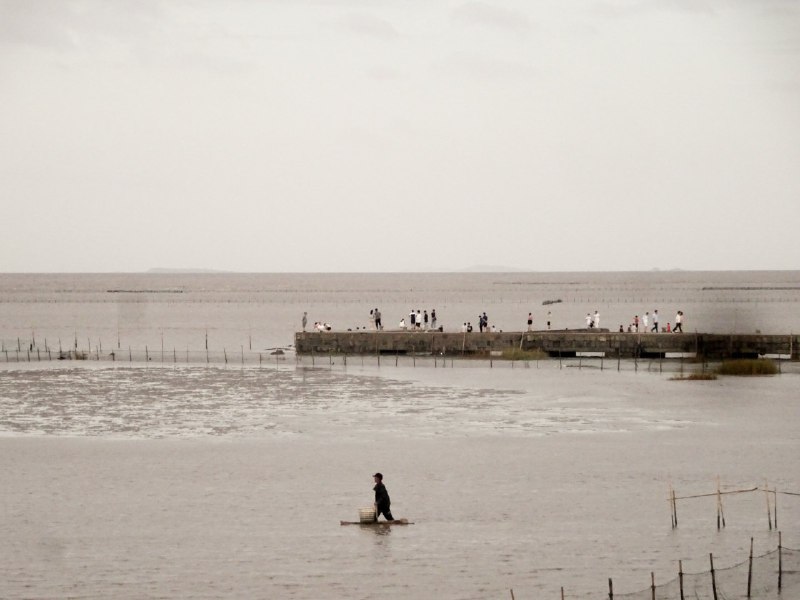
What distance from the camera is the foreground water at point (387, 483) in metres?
25.8

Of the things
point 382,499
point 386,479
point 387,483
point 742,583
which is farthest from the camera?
point 386,479

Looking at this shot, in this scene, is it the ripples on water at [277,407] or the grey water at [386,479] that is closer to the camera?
the grey water at [386,479]

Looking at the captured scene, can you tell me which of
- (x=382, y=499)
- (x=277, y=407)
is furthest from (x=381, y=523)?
(x=277, y=407)

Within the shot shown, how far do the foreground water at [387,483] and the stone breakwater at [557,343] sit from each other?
979cm

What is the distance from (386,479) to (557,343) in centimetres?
4174

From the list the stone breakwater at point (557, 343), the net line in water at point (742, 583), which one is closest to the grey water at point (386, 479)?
the net line in water at point (742, 583)

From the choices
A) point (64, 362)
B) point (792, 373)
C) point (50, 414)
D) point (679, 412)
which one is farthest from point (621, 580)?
point (64, 362)

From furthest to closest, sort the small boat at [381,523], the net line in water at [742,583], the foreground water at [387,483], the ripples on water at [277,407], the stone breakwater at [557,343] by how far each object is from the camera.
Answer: the stone breakwater at [557,343]
the ripples on water at [277,407]
the small boat at [381,523]
the foreground water at [387,483]
the net line in water at [742,583]

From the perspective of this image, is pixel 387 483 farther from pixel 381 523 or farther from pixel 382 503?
pixel 382 503

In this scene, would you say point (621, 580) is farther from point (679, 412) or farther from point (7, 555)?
point (679, 412)

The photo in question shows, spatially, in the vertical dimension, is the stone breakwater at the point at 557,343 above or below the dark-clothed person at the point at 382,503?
above

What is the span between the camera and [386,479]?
36.2 m

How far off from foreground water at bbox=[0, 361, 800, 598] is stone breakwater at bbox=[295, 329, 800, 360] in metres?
9.79

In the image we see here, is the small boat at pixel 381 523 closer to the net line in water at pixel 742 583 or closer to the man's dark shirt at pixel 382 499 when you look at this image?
the man's dark shirt at pixel 382 499
